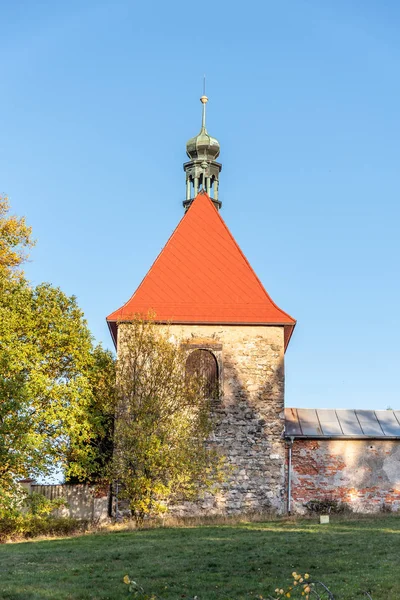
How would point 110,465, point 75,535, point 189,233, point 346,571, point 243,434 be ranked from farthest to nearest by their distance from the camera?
1. point 189,233
2. point 243,434
3. point 110,465
4. point 75,535
5. point 346,571

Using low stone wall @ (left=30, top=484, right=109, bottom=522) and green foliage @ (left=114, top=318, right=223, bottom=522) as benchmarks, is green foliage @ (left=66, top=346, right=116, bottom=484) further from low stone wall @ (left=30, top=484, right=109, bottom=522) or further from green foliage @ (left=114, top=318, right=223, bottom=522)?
green foliage @ (left=114, top=318, right=223, bottom=522)

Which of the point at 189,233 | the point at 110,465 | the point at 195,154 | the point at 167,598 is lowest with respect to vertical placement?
the point at 167,598

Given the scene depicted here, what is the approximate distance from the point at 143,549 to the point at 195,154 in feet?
54.8

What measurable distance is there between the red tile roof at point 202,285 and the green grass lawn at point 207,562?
7241 millimetres

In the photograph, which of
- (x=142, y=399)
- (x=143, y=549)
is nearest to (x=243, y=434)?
(x=142, y=399)

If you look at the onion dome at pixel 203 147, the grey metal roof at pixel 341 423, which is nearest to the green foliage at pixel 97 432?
the grey metal roof at pixel 341 423

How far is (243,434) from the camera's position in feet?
72.9

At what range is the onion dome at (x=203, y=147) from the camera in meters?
27.7

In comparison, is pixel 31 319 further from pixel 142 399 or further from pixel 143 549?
pixel 143 549

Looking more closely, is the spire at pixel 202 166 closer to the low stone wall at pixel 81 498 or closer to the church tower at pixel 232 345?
the church tower at pixel 232 345

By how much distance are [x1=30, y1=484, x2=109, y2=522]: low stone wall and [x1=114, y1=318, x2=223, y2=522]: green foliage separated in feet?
4.13

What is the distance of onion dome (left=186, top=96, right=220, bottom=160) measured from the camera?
27688 millimetres

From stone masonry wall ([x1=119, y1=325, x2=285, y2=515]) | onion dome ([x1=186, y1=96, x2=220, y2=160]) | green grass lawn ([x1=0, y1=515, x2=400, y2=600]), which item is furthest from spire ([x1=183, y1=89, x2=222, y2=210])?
green grass lawn ([x1=0, y1=515, x2=400, y2=600])

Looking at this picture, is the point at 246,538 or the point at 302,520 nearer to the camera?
the point at 246,538
